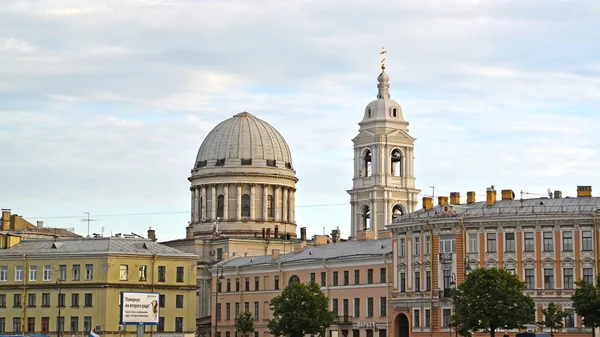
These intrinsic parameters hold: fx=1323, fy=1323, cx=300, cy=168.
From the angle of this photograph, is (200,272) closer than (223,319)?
No

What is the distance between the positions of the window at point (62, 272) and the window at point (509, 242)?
40386 mm

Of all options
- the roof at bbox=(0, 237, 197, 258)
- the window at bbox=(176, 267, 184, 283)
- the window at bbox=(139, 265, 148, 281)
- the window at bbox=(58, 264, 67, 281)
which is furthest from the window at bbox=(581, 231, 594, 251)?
the window at bbox=(58, 264, 67, 281)

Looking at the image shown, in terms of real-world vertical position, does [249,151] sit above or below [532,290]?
above

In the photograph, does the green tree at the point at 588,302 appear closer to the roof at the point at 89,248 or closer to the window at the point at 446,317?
the window at the point at 446,317

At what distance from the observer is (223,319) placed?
145 meters

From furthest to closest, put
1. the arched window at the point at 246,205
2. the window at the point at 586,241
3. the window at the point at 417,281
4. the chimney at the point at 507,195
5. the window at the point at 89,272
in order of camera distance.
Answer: the arched window at the point at 246,205
the window at the point at 89,272
the chimney at the point at 507,195
the window at the point at 417,281
the window at the point at 586,241

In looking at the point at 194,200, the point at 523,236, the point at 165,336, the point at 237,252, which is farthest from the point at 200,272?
the point at 523,236

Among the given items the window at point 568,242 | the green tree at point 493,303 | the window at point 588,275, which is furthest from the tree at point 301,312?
the window at point 588,275

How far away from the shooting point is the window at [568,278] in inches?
4205

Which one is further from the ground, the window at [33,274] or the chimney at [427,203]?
the chimney at [427,203]

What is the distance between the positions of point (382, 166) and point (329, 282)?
34005mm

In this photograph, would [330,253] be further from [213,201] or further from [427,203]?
[213,201]

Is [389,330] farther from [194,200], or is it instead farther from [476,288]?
[194,200]

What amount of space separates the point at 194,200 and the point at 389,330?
63.5 m
